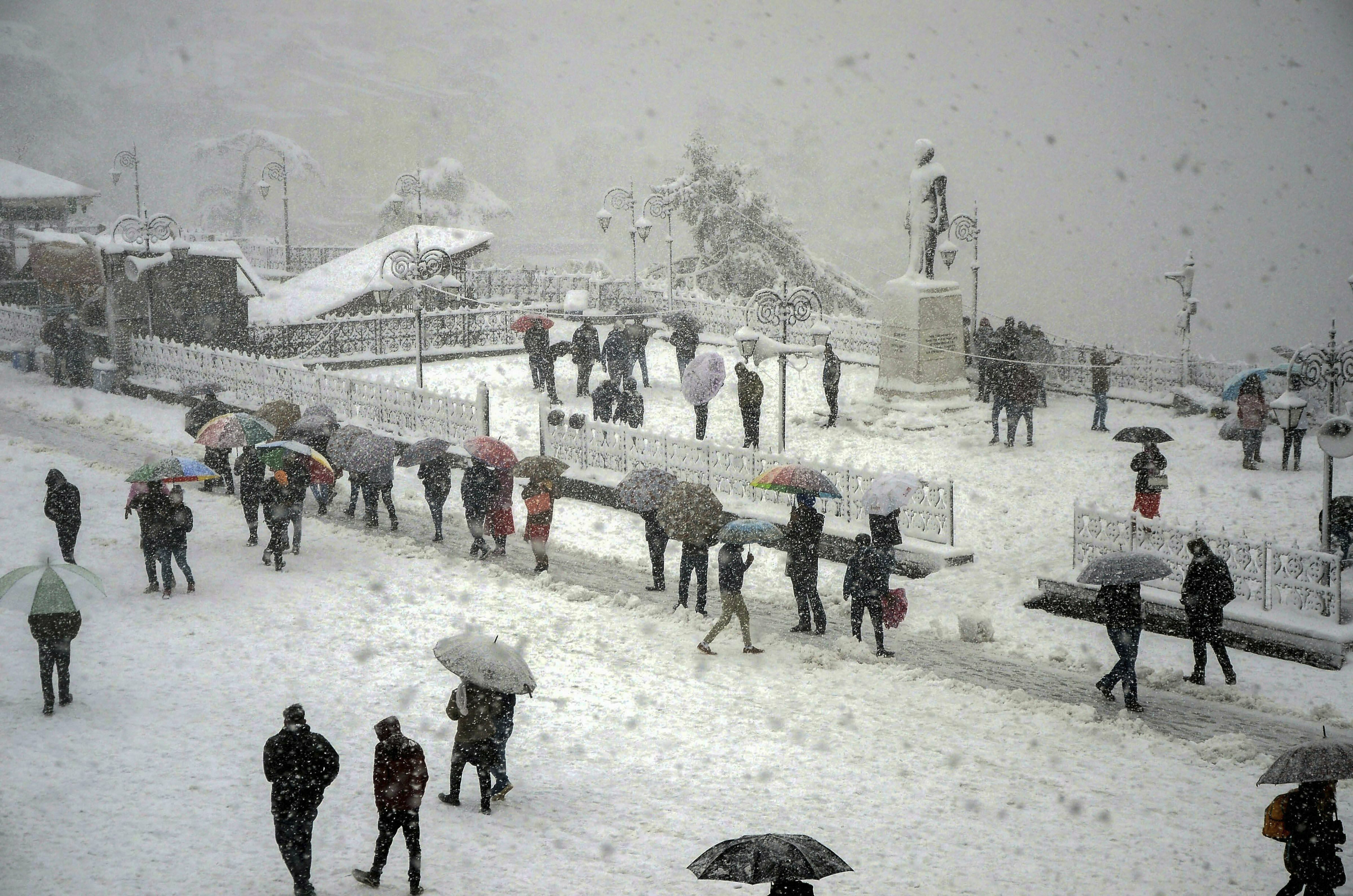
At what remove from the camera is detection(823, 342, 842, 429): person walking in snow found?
21547mm

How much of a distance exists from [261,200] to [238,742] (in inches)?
2365

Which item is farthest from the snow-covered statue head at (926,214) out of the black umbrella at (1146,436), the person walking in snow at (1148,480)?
the person walking in snow at (1148,480)

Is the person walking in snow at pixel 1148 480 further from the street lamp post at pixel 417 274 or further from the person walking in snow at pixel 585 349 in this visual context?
the street lamp post at pixel 417 274

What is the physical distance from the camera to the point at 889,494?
13695 millimetres

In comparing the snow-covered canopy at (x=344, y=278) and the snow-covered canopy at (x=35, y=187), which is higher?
the snow-covered canopy at (x=35, y=187)

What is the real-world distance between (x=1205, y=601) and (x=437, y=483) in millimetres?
8655

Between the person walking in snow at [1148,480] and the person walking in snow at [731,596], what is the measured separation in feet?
17.5

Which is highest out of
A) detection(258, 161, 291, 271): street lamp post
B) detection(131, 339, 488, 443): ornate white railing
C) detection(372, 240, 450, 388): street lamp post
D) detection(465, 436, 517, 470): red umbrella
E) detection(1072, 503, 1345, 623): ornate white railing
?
detection(258, 161, 291, 271): street lamp post

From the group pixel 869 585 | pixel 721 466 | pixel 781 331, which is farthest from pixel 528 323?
pixel 869 585

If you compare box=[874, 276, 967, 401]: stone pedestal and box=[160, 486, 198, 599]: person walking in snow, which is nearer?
box=[160, 486, 198, 599]: person walking in snow

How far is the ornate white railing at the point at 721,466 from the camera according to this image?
15.6 m

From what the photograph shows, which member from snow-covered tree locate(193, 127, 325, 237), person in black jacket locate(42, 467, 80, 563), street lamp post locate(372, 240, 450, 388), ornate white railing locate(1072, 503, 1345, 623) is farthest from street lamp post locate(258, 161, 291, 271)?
ornate white railing locate(1072, 503, 1345, 623)

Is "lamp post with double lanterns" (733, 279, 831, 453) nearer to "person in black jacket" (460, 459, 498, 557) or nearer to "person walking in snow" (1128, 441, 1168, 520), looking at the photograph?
"person in black jacket" (460, 459, 498, 557)

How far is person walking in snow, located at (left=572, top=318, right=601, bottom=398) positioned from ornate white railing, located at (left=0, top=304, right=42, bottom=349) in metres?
12.0
